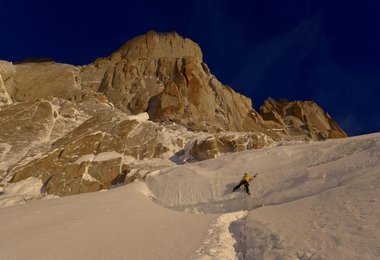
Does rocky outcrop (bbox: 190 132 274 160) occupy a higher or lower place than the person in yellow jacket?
higher

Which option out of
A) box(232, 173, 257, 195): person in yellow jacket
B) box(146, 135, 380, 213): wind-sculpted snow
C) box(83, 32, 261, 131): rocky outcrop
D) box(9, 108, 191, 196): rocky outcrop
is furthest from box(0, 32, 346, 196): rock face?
box(232, 173, 257, 195): person in yellow jacket

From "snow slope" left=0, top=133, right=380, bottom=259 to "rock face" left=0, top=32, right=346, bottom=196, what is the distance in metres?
19.6

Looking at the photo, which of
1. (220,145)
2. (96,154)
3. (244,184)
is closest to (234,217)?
(244,184)

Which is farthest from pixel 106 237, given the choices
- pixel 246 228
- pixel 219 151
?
pixel 219 151

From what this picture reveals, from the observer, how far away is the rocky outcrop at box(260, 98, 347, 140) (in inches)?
4026

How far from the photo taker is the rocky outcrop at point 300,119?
10227 cm

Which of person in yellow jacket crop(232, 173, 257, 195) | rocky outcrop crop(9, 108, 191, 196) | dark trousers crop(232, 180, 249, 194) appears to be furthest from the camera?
rocky outcrop crop(9, 108, 191, 196)

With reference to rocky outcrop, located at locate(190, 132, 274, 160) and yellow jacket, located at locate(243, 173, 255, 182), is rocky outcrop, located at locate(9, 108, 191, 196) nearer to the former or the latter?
rocky outcrop, located at locate(190, 132, 274, 160)

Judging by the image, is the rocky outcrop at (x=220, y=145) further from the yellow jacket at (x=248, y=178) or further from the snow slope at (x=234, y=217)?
the yellow jacket at (x=248, y=178)

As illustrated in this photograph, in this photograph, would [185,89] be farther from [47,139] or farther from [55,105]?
[47,139]

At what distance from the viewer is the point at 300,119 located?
359 ft

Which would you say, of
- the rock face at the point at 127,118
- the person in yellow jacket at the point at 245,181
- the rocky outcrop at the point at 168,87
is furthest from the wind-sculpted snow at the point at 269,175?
the rocky outcrop at the point at 168,87

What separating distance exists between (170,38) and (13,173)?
243 feet

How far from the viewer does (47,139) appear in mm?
52812
